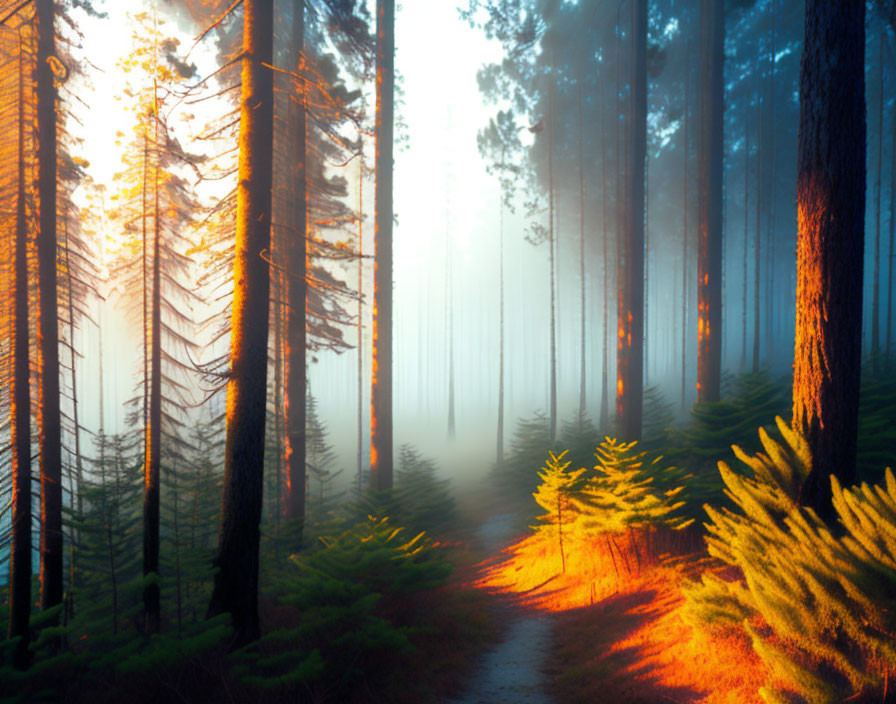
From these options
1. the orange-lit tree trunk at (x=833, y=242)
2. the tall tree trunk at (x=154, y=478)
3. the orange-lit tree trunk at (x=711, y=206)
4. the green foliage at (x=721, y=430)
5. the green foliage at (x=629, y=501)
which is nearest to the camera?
the orange-lit tree trunk at (x=833, y=242)

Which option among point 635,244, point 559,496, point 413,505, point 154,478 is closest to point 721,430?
point 559,496

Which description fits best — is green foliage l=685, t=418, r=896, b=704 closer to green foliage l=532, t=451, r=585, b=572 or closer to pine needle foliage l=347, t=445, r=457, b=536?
green foliage l=532, t=451, r=585, b=572

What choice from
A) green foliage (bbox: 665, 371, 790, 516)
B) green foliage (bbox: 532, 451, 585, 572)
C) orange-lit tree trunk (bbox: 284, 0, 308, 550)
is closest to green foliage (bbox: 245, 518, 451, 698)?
green foliage (bbox: 532, 451, 585, 572)

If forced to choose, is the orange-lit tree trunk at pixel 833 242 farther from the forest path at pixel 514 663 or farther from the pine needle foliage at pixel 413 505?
the pine needle foliage at pixel 413 505

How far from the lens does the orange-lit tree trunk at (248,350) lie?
558cm

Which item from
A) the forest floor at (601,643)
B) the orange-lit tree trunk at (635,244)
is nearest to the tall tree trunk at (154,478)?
the forest floor at (601,643)

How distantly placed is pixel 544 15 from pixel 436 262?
4422 cm

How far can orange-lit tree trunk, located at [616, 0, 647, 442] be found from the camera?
38.2 ft

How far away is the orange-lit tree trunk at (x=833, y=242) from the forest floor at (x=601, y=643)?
6.97 feet

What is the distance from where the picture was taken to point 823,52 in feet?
15.5

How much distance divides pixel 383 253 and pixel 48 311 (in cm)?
746

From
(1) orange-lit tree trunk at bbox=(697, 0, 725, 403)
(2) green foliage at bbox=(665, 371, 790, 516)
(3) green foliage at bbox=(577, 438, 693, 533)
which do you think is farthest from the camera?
(1) orange-lit tree trunk at bbox=(697, 0, 725, 403)

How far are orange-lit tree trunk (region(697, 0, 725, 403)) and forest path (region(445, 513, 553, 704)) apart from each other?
848 centimetres

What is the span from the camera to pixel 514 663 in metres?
5.69
